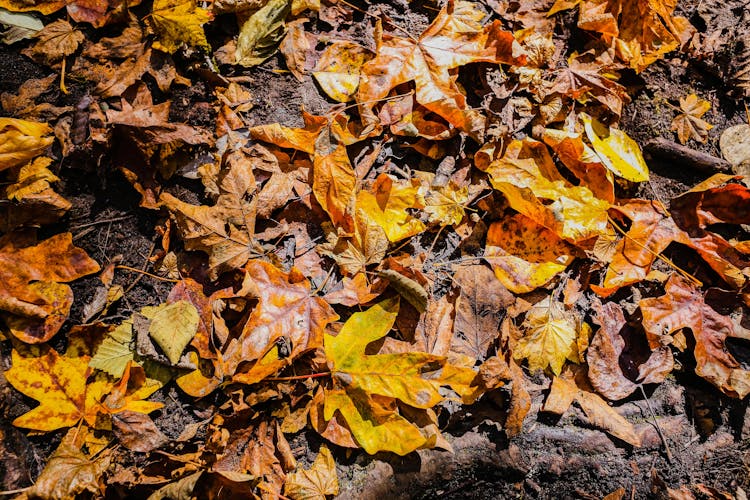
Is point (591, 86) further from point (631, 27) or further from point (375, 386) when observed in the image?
point (375, 386)

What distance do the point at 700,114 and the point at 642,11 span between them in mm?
583

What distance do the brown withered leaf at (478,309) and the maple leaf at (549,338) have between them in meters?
0.12

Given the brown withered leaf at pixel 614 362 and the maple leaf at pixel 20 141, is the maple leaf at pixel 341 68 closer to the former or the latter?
the maple leaf at pixel 20 141

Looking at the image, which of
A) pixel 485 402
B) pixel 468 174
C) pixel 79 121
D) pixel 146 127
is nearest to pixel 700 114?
pixel 468 174

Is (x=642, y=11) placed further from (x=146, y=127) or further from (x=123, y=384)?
(x=123, y=384)

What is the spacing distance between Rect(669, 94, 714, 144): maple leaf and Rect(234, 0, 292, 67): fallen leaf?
1.94m

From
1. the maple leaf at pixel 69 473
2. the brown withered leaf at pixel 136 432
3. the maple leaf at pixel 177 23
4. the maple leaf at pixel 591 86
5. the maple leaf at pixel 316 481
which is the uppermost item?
the maple leaf at pixel 177 23

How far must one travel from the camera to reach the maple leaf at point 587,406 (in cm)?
187

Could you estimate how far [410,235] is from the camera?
195 cm

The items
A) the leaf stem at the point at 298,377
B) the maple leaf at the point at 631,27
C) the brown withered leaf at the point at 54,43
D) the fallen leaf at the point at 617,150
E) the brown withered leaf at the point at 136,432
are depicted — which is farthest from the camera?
the maple leaf at the point at 631,27

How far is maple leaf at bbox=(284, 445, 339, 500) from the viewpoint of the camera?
66.9 inches

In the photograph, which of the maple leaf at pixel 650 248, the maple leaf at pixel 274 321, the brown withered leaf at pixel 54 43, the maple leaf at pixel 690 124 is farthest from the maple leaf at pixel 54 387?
the maple leaf at pixel 690 124

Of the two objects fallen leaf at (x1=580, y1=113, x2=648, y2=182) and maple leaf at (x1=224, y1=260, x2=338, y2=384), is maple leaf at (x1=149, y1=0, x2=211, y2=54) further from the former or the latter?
fallen leaf at (x1=580, y1=113, x2=648, y2=182)

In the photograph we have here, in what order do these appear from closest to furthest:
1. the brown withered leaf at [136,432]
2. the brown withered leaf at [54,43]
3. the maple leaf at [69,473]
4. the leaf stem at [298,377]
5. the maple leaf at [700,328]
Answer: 1. the maple leaf at [69,473]
2. the brown withered leaf at [136,432]
3. the leaf stem at [298,377]
4. the brown withered leaf at [54,43]
5. the maple leaf at [700,328]
